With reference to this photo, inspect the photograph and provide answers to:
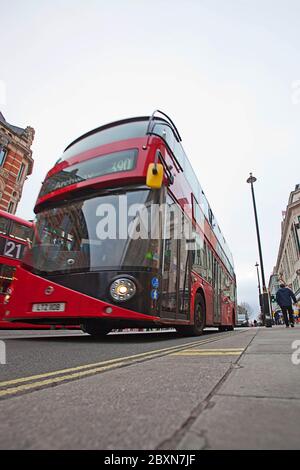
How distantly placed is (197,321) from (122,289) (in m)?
2.57

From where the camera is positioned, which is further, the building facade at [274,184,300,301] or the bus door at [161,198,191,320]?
the building facade at [274,184,300,301]

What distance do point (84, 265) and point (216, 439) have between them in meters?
3.55

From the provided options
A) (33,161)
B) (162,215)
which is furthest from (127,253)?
(33,161)

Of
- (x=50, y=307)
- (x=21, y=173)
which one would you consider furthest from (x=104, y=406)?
(x=21, y=173)

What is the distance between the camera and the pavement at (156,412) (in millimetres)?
600

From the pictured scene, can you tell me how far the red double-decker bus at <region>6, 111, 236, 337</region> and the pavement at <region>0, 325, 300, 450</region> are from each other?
2.35m

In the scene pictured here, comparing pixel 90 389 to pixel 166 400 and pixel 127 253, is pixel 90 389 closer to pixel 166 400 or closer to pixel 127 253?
pixel 166 400

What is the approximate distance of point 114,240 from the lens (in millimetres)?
4020

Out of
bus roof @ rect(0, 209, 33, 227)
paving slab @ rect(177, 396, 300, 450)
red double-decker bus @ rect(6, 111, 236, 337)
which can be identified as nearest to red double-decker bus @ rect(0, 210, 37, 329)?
bus roof @ rect(0, 209, 33, 227)

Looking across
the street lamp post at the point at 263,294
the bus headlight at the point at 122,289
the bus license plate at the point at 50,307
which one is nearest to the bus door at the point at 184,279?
the bus headlight at the point at 122,289

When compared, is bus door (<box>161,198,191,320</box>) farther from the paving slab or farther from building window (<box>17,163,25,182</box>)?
building window (<box>17,163,25,182</box>)

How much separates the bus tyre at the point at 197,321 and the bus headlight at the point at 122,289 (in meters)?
2.23

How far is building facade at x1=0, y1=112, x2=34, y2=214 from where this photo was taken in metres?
22.3

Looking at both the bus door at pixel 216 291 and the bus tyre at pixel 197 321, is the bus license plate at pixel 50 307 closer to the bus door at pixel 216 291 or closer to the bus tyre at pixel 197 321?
the bus tyre at pixel 197 321
